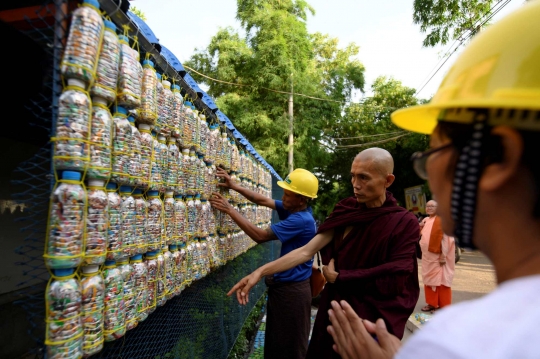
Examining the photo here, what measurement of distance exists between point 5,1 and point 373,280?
260 centimetres

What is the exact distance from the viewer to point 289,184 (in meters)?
3.46

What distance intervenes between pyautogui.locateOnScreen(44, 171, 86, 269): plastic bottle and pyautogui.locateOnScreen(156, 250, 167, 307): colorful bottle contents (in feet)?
2.32

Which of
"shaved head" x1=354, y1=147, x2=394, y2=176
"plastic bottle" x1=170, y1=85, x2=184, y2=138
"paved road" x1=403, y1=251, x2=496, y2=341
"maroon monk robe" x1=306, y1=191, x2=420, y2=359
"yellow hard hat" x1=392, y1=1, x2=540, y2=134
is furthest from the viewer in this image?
"paved road" x1=403, y1=251, x2=496, y2=341

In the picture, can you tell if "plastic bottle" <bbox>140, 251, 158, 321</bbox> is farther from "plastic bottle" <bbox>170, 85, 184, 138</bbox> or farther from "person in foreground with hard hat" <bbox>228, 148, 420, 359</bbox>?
"plastic bottle" <bbox>170, 85, 184, 138</bbox>

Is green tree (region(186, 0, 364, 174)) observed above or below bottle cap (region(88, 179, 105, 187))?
above

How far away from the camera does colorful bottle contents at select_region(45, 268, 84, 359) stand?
3.77ft

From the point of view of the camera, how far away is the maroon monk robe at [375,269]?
2244mm

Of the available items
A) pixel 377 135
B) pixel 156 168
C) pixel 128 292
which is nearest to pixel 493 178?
pixel 128 292

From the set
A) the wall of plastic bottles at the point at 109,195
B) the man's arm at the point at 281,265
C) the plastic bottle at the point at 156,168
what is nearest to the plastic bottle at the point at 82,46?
the wall of plastic bottles at the point at 109,195

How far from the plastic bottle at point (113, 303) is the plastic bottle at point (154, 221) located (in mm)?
317

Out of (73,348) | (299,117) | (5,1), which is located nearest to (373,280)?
(73,348)

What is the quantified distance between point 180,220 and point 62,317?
1.11 metres


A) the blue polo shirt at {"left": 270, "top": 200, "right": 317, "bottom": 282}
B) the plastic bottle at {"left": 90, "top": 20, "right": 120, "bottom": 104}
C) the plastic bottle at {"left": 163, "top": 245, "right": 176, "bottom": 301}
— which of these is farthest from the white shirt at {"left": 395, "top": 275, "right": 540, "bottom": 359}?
the blue polo shirt at {"left": 270, "top": 200, "right": 317, "bottom": 282}

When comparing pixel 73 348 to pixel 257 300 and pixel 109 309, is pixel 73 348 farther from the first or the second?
pixel 257 300
